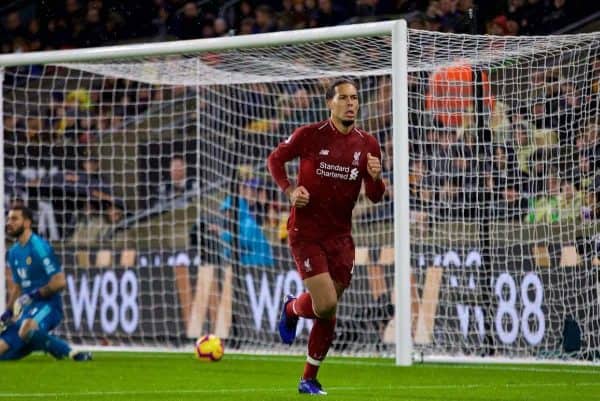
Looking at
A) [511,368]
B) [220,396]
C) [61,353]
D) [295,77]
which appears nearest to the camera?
[220,396]

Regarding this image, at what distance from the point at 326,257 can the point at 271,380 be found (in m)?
1.70

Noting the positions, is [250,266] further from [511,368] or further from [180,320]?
[511,368]

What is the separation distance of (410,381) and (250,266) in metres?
4.34

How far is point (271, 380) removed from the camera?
31.1ft

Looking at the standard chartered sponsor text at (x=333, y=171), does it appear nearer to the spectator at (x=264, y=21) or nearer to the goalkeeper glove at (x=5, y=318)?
the goalkeeper glove at (x=5, y=318)

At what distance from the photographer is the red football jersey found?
8102 millimetres

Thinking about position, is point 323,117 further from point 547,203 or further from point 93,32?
point 93,32

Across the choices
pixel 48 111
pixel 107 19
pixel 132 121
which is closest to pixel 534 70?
pixel 132 121

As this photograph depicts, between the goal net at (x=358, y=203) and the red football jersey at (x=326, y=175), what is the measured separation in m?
2.45

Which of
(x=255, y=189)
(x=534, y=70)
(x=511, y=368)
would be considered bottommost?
(x=511, y=368)

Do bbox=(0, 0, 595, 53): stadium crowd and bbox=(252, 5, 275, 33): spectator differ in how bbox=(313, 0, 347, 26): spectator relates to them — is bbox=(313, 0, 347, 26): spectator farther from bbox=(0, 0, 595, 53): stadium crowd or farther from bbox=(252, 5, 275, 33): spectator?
bbox=(252, 5, 275, 33): spectator

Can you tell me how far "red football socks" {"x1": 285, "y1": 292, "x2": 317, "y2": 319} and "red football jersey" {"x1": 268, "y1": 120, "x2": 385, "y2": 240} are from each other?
498mm

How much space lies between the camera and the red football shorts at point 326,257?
26.2 ft

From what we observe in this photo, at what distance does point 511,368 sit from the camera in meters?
10.7
